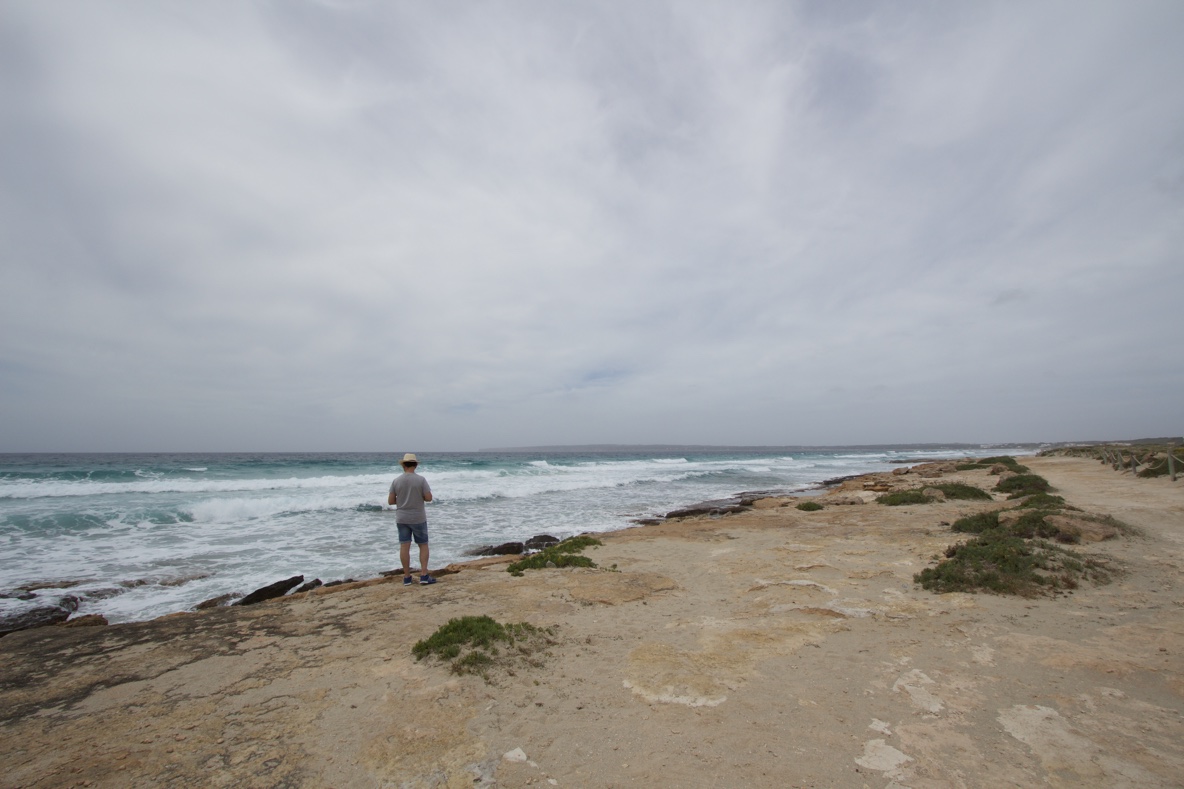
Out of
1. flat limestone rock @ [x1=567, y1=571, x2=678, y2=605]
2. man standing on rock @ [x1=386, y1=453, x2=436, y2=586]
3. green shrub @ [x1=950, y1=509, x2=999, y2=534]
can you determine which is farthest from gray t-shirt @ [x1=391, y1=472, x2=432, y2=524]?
green shrub @ [x1=950, y1=509, x2=999, y2=534]

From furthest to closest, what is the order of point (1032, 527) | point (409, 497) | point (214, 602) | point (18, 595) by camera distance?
point (18, 595), point (1032, 527), point (214, 602), point (409, 497)

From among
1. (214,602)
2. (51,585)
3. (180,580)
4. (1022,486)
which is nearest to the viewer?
(214,602)

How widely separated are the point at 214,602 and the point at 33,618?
94.6 inches

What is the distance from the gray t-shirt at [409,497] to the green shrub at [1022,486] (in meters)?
17.2

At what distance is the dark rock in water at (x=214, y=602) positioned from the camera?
353 inches

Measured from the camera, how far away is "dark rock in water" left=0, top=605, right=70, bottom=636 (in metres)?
7.99

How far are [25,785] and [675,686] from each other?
Answer: 15.3 ft

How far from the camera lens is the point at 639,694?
182 inches

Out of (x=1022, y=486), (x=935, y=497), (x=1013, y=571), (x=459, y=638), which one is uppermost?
(x=1022, y=486)

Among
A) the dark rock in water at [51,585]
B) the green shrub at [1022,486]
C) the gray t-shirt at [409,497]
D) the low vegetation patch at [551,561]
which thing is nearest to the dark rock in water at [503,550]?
the low vegetation patch at [551,561]

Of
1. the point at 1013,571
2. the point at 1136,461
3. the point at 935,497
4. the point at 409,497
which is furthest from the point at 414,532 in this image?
the point at 1136,461

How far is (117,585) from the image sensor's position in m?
10.4

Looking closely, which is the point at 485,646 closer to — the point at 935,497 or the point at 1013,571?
the point at 1013,571

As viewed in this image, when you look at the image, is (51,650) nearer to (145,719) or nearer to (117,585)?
(145,719)
